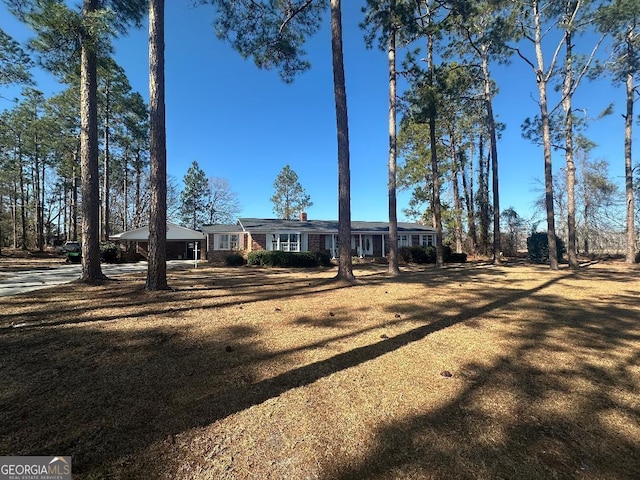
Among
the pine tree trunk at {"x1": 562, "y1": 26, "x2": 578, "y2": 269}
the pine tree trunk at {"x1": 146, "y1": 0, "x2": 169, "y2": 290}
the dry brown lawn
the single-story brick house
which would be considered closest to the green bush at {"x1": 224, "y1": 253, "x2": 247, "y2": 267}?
the single-story brick house

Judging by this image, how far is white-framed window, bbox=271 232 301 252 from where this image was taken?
22.8 meters

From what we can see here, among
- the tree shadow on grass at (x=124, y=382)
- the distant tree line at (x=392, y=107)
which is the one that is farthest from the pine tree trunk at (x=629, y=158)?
the tree shadow on grass at (x=124, y=382)

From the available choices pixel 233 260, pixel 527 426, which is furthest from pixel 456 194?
pixel 527 426

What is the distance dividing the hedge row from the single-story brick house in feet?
11.4

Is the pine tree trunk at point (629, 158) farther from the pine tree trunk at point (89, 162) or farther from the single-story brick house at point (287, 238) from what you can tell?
the pine tree trunk at point (89, 162)

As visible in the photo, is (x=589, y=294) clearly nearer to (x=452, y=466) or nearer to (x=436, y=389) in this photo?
(x=436, y=389)

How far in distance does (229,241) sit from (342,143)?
16.3m

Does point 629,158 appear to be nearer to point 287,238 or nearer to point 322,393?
point 287,238

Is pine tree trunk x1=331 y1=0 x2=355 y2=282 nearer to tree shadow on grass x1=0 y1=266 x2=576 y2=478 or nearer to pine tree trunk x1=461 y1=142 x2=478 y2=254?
tree shadow on grass x1=0 y1=266 x2=576 y2=478

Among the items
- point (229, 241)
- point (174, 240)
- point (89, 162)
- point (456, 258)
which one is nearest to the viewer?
point (89, 162)

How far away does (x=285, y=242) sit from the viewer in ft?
75.2

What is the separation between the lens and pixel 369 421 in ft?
7.91

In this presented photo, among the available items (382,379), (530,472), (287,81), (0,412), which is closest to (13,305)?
(0,412)

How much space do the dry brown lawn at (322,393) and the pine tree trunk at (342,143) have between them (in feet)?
13.4
